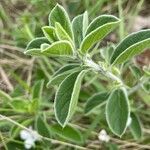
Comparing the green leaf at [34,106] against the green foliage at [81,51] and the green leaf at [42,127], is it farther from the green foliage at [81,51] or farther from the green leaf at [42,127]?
the green foliage at [81,51]

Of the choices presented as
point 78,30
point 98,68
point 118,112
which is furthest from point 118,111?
point 78,30

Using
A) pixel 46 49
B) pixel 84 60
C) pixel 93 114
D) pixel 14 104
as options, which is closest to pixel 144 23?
pixel 93 114

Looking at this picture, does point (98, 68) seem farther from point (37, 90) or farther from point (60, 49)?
point (37, 90)

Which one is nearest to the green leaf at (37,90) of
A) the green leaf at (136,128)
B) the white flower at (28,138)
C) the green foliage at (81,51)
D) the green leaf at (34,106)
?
the green leaf at (34,106)

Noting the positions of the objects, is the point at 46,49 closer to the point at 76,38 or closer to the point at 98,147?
the point at 76,38

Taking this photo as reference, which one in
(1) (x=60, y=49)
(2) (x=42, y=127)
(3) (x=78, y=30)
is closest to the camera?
(1) (x=60, y=49)
